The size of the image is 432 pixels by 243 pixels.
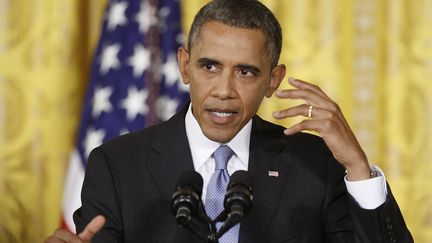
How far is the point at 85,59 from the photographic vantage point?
3387mm

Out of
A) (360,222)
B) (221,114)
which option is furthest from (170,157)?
(360,222)

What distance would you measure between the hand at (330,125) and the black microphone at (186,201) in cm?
45

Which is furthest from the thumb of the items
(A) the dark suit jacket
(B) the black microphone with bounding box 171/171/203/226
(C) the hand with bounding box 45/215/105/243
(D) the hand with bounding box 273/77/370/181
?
(D) the hand with bounding box 273/77/370/181

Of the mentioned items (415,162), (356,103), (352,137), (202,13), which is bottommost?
(415,162)

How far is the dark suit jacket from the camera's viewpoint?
2.05 metres

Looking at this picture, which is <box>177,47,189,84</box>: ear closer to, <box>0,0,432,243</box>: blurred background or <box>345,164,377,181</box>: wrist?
<box>345,164,377,181</box>: wrist

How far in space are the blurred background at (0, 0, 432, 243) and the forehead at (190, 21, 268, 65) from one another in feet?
3.86

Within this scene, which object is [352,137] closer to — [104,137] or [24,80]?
[104,137]

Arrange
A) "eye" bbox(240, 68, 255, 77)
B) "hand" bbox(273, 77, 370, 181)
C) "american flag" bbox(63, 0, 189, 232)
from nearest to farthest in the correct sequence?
"hand" bbox(273, 77, 370, 181), "eye" bbox(240, 68, 255, 77), "american flag" bbox(63, 0, 189, 232)

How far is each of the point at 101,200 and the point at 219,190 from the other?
32 centimetres

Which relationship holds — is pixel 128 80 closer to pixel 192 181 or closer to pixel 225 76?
pixel 225 76

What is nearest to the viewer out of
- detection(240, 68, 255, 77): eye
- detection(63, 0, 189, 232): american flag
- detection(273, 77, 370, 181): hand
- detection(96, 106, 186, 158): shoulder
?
detection(273, 77, 370, 181): hand

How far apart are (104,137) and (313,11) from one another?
1061 millimetres

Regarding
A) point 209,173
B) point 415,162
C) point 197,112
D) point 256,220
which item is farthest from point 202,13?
point 415,162
